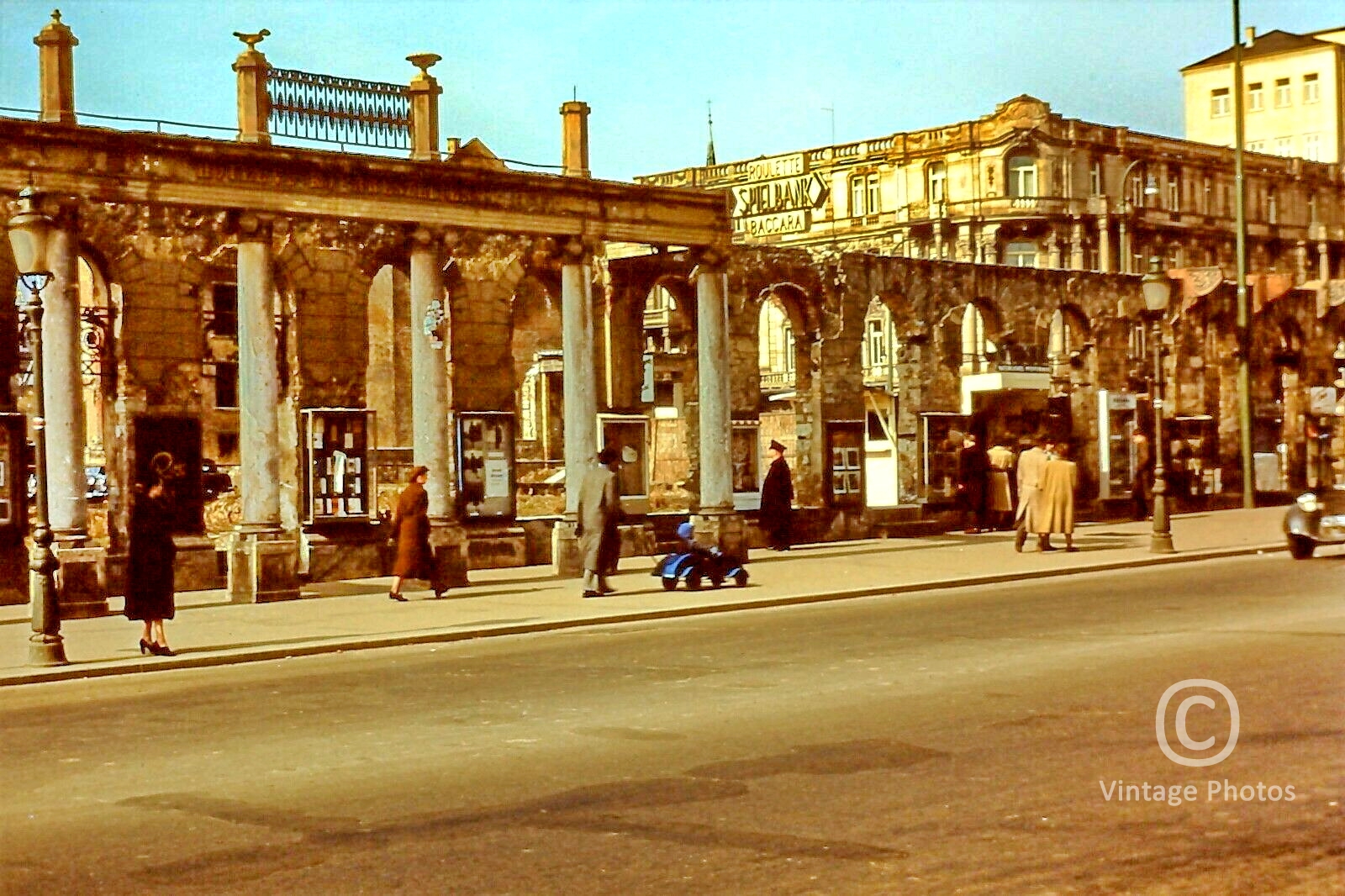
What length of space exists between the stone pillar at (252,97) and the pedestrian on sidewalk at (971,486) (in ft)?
53.6

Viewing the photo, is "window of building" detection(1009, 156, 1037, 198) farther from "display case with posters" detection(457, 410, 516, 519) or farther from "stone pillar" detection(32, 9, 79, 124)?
"stone pillar" detection(32, 9, 79, 124)

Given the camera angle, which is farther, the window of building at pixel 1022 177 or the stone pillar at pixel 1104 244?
the stone pillar at pixel 1104 244

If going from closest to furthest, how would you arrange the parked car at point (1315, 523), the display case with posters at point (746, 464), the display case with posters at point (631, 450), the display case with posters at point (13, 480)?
the display case with posters at point (13, 480), the parked car at point (1315, 523), the display case with posters at point (631, 450), the display case with posters at point (746, 464)

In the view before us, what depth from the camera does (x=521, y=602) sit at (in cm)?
2202

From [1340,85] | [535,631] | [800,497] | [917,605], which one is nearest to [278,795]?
[535,631]

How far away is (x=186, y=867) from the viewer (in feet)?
25.3

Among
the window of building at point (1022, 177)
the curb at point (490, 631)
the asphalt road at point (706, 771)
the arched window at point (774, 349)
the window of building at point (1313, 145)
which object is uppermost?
the window of building at point (1313, 145)

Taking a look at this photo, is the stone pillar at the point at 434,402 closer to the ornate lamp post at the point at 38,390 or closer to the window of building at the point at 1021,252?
the ornate lamp post at the point at 38,390

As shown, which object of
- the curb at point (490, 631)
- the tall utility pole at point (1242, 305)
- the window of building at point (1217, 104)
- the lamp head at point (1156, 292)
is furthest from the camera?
the window of building at point (1217, 104)

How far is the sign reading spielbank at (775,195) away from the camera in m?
67.6

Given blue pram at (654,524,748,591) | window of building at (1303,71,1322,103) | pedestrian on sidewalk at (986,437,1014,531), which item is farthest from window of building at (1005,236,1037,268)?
blue pram at (654,524,748,591)

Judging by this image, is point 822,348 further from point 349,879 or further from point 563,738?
point 349,879

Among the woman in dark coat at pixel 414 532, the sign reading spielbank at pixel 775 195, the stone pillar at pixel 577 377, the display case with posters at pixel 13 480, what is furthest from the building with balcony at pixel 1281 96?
the display case with posters at pixel 13 480

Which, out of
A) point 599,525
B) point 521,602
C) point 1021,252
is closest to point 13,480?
point 521,602
